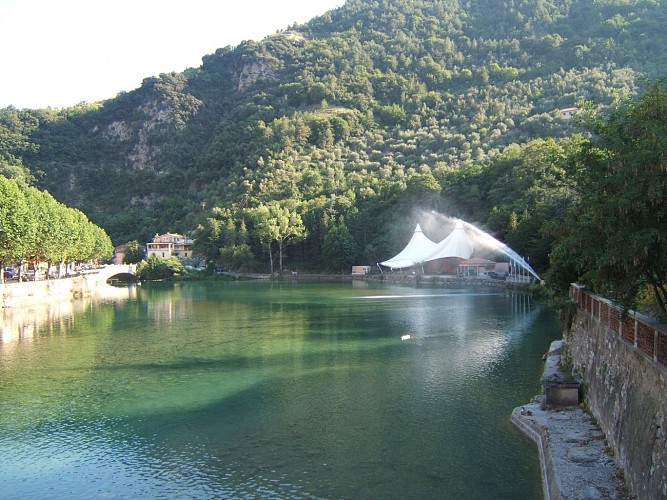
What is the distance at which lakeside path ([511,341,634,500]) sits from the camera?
11.7 m

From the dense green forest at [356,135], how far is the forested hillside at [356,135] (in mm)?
446

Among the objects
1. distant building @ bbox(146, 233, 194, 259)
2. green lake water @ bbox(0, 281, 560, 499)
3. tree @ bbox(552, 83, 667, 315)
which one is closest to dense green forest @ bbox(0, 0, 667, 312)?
distant building @ bbox(146, 233, 194, 259)

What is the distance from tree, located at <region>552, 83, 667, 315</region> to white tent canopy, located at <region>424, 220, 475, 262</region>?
218 ft

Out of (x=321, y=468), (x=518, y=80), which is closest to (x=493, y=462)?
(x=321, y=468)

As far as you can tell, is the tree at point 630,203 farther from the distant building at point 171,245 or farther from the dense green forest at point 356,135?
the distant building at point 171,245

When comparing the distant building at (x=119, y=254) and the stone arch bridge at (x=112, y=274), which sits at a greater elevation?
the distant building at (x=119, y=254)

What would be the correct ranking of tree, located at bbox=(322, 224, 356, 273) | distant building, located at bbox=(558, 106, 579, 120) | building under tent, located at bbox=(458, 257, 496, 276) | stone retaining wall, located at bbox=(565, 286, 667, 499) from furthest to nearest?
distant building, located at bbox=(558, 106, 579, 120) < tree, located at bbox=(322, 224, 356, 273) < building under tent, located at bbox=(458, 257, 496, 276) < stone retaining wall, located at bbox=(565, 286, 667, 499)

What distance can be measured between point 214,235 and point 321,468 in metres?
98.7

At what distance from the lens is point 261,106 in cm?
16988

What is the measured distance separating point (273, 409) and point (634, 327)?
12.0 meters

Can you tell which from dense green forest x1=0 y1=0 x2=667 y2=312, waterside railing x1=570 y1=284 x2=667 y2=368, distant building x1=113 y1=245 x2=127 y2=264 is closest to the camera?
waterside railing x1=570 y1=284 x2=667 y2=368

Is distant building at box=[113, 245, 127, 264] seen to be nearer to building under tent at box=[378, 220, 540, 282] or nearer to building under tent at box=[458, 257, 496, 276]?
building under tent at box=[378, 220, 540, 282]

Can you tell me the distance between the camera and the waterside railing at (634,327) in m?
10.6

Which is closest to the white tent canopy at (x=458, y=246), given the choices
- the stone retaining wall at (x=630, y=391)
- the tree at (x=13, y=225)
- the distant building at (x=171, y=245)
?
the tree at (x=13, y=225)
